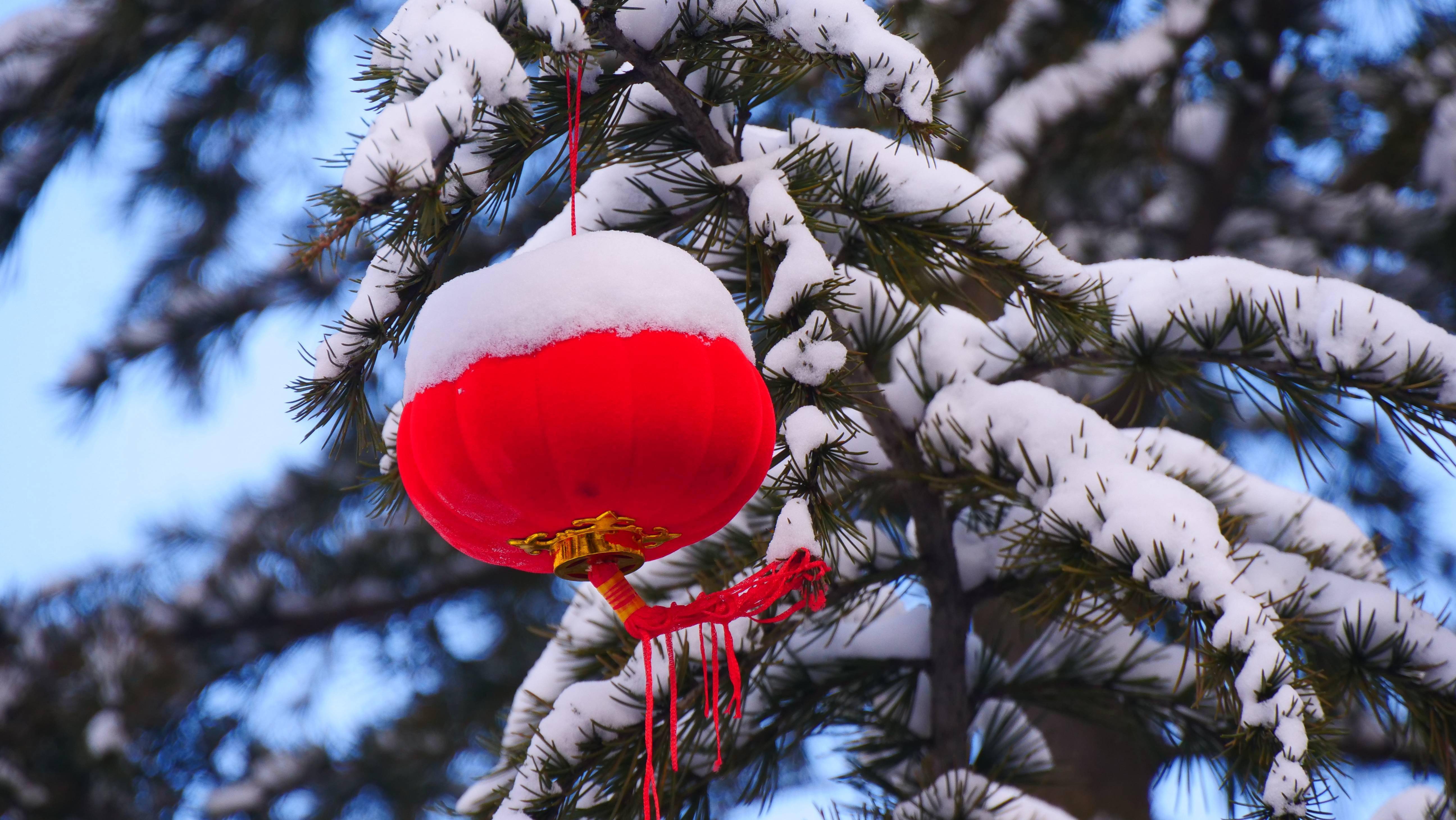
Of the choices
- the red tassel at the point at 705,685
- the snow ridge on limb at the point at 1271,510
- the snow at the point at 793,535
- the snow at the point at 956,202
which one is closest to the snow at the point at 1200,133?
the snow ridge on limb at the point at 1271,510

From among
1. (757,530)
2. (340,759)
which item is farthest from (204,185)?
(757,530)

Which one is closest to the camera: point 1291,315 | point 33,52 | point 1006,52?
point 1291,315

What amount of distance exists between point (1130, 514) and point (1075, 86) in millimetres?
1834

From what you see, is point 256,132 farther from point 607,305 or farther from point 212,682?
point 607,305

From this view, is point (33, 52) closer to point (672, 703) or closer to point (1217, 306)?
point (672, 703)

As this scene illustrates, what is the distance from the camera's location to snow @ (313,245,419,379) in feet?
3.03

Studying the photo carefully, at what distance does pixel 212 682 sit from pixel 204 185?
1.39m

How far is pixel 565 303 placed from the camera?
2.64 ft

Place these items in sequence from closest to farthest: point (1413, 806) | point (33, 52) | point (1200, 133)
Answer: point (1413, 806)
point (33, 52)
point (1200, 133)

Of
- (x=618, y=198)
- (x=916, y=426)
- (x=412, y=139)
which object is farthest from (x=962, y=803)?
(x=412, y=139)

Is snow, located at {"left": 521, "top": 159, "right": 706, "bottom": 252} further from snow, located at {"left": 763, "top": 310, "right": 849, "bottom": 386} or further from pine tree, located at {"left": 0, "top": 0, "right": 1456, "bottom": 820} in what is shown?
snow, located at {"left": 763, "top": 310, "right": 849, "bottom": 386}

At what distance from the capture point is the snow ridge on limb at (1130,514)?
2.99 feet

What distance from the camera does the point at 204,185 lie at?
3.04 metres

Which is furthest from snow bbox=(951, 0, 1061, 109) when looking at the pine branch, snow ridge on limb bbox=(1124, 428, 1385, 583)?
the pine branch
